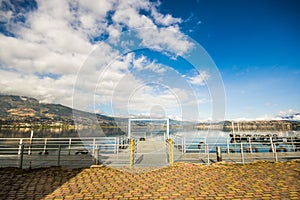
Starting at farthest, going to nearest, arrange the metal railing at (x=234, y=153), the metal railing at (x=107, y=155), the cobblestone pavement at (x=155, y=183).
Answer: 1. the metal railing at (x=234, y=153)
2. the metal railing at (x=107, y=155)
3. the cobblestone pavement at (x=155, y=183)

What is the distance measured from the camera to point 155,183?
474 cm

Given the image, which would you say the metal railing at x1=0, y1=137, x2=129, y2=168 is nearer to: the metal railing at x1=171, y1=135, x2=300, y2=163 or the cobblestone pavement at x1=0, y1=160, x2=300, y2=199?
the cobblestone pavement at x1=0, y1=160, x2=300, y2=199

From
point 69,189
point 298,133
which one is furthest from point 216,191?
point 298,133

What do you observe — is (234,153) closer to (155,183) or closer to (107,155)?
(107,155)

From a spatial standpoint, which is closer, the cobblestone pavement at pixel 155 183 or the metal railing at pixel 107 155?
the cobblestone pavement at pixel 155 183

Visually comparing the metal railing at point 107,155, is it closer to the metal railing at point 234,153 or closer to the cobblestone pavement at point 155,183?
the metal railing at point 234,153

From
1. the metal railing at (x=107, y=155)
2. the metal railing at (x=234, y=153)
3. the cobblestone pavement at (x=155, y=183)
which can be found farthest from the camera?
A: the metal railing at (x=234, y=153)

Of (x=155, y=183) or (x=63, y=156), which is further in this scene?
(x=63, y=156)

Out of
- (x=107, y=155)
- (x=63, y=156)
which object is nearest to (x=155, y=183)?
(x=107, y=155)

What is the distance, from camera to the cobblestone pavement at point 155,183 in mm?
3840

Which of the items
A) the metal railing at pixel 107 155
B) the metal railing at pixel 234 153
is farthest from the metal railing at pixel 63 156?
the metal railing at pixel 234 153

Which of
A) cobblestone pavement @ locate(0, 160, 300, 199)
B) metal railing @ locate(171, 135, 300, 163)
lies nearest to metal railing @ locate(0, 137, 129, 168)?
cobblestone pavement @ locate(0, 160, 300, 199)

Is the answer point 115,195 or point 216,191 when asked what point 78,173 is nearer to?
point 115,195

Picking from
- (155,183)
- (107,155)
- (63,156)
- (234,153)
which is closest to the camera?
(155,183)
